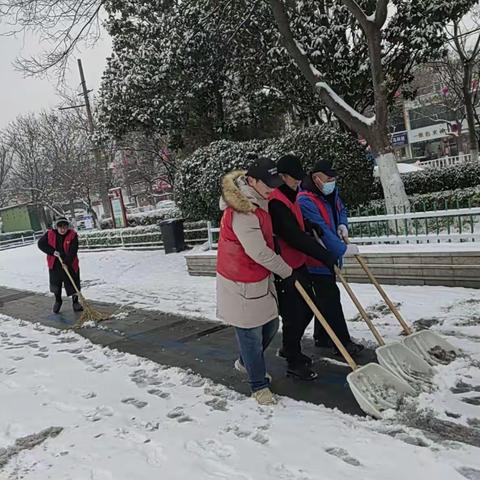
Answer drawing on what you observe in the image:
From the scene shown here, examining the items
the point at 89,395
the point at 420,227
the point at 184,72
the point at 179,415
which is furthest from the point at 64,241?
the point at 184,72

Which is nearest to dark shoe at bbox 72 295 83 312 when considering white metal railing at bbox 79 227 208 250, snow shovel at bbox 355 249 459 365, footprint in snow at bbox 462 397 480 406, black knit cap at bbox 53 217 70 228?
black knit cap at bbox 53 217 70 228

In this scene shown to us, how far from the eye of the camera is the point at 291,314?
13.7 feet

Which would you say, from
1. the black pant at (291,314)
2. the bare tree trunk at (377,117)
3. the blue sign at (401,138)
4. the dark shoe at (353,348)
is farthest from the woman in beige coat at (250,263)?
the blue sign at (401,138)

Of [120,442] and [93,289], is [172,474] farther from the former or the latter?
[93,289]

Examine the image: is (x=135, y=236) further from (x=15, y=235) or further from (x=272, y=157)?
(x=15, y=235)

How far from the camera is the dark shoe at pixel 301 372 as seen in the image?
4152 millimetres

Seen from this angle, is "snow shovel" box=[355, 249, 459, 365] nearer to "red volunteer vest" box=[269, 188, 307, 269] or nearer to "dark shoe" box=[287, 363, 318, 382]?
"dark shoe" box=[287, 363, 318, 382]

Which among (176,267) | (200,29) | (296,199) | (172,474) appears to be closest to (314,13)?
(200,29)

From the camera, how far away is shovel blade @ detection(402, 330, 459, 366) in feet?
12.9

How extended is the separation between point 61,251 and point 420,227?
18.5 feet

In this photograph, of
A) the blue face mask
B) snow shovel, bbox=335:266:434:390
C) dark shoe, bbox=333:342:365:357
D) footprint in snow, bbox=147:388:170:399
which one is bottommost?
footprint in snow, bbox=147:388:170:399

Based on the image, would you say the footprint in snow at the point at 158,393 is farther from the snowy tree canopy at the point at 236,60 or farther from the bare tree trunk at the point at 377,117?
the snowy tree canopy at the point at 236,60

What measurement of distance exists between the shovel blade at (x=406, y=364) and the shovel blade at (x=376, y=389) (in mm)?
104

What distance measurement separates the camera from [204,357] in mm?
5145
